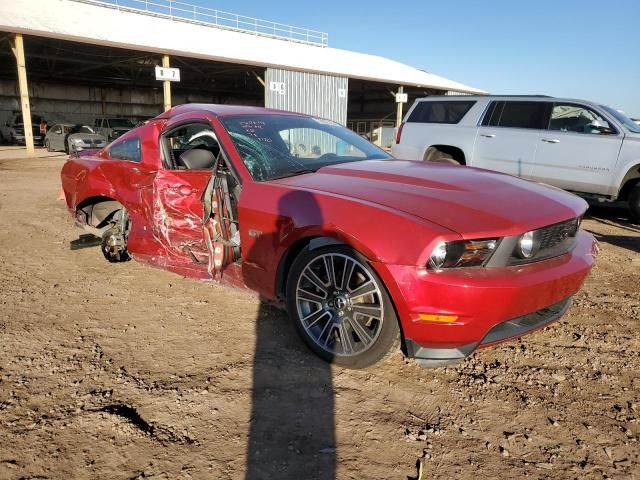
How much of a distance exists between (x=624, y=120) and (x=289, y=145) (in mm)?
5949

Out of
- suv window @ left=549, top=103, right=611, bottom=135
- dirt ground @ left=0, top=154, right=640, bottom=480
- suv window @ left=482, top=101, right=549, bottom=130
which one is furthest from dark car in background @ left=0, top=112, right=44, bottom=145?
dirt ground @ left=0, top=154, right=640, bottom=480

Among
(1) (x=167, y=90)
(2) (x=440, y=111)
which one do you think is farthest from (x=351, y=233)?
(1) (x=167, y=90)

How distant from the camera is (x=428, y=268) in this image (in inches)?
92.7

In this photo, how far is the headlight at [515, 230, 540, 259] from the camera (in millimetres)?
2513

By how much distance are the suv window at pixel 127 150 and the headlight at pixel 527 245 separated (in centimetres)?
324

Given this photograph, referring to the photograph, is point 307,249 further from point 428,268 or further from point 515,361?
point 515,361

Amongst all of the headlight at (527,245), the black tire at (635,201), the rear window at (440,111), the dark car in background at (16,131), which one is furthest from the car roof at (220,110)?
the dark car in background at (16,131)

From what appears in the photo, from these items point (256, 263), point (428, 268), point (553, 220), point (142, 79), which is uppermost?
point (142, 79)

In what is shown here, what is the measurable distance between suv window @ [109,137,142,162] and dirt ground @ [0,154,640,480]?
4.26ft

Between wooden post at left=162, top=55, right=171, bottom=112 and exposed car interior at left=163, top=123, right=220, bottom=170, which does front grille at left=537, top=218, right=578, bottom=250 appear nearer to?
exposed car interior at left=163, top=123, right=220, bottom=170

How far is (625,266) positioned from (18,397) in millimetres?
5488

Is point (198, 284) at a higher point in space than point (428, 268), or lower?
lower

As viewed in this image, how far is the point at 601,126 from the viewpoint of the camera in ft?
22.6

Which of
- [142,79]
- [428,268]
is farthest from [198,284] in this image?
[142,79]
